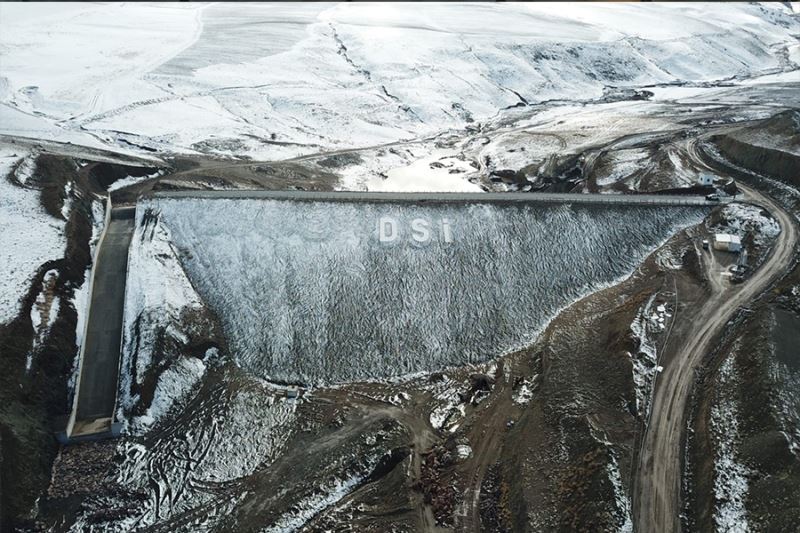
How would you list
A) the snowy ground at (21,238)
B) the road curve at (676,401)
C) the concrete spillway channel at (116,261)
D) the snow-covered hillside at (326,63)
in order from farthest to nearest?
the snow-covered hillside at (326,63)
the snowy ground at (21,238)
the concrete spillway channel at (116,261)
the road curve at (676,401)

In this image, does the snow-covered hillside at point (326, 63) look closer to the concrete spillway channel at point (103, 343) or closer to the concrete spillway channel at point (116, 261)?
the concrete spillway channel at point (116, 261)

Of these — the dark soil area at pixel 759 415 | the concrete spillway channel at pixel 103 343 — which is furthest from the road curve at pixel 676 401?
the concrete spillway channel at pixel 103 343

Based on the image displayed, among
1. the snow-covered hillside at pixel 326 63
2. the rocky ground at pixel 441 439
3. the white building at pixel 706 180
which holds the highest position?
the snow-covered hillside at pixel 326 63

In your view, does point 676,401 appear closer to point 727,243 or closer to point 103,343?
point 727,243

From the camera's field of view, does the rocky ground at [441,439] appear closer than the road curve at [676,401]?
No

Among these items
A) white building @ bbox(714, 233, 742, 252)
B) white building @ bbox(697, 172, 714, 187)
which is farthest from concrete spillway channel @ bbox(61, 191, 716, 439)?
white building @ bbox(714, 233, 742, 252)

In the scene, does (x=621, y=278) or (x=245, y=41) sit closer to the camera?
(x=621, y=278)

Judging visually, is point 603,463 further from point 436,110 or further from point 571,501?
point 436,110

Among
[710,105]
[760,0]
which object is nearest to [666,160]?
[710,105]
